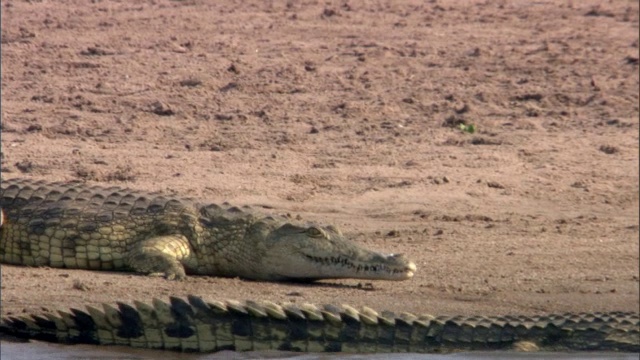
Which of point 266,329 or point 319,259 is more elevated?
point 266,329

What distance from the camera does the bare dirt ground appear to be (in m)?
7.83

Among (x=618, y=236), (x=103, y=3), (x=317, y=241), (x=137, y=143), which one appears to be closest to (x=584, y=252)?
(x=618, y=236)

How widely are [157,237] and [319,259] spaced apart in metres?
0.97

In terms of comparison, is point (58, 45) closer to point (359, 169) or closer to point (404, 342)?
point (359, 169)

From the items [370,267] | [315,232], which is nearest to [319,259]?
[315,232]

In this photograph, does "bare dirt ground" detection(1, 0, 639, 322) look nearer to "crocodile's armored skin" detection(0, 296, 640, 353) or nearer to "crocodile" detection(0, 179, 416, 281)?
"crocodile" detection(0, 179, 416, 281)

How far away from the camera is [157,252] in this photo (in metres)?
7.66

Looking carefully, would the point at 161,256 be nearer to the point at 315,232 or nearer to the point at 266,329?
the point at 315,232

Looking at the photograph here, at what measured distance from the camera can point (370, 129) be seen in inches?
419

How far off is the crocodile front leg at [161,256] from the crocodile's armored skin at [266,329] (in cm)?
177

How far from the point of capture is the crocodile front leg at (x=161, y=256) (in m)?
7.59

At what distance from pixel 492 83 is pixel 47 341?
667 centimetres

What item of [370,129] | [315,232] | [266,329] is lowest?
[370,129]

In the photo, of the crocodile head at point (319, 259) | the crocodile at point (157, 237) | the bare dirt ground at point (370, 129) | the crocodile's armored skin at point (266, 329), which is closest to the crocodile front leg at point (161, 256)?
the crocodile at point (157, 237)
